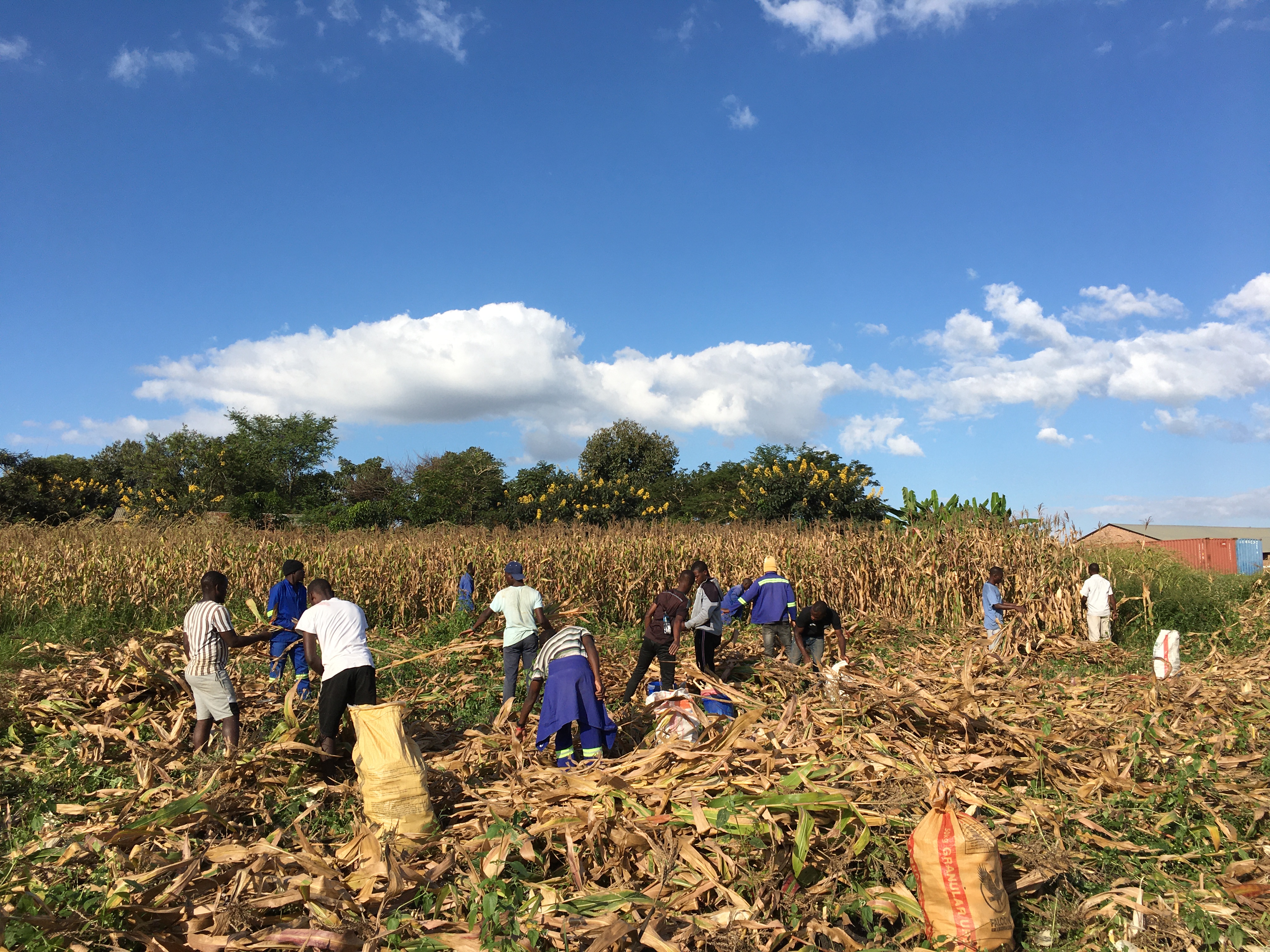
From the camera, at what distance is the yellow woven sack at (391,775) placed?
454cm

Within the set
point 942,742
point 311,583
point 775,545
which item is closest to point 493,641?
point 311,583

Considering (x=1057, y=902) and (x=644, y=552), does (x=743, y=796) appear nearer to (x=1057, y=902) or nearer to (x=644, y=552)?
(x=1057, y=902)

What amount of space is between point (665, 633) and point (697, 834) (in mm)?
4191

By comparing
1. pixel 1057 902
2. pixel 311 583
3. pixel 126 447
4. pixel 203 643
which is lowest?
pixel 1057 902

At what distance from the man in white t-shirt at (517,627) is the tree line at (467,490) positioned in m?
11.9

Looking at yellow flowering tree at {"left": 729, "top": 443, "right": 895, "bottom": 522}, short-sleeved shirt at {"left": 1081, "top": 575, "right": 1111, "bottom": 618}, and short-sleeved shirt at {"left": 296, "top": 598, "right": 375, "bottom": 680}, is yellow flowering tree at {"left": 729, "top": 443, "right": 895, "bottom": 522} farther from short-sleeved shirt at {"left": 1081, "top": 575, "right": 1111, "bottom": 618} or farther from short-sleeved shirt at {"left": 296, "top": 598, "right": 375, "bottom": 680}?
short-sleeved shirt at {"left": 296, "top": 598, "right": 375, "bottom": 680}

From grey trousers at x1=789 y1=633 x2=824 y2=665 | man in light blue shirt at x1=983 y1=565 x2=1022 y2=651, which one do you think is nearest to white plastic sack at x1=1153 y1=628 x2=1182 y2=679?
man in light blue shirt at x1=983 y1=565 x2=1022 y2=651

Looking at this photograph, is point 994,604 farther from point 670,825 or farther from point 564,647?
point 670,825

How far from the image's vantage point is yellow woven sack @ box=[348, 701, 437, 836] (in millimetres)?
4543

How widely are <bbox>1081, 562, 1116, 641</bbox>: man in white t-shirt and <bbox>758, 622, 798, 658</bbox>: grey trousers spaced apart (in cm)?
616

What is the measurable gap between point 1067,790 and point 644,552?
1045 cm

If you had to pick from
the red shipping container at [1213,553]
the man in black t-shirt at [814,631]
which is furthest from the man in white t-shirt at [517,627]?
the red shipping container at [1213,553]

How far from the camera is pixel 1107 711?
6422mm

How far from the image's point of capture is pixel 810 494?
23516mm
